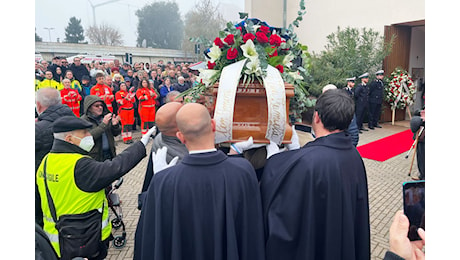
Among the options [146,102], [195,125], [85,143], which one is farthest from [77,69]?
[195,125]

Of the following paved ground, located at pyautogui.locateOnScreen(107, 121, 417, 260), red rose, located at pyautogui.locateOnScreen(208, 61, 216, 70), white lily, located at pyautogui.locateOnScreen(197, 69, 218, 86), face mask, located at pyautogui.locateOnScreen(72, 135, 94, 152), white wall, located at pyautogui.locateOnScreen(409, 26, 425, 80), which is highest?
white wall, located at pyautogui.locateOnScreen(409, 26, 425, 80)

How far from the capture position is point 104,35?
174ft

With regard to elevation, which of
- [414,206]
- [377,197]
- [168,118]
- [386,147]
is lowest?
[377,197]

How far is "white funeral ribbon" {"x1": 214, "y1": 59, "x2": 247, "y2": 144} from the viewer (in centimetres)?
233

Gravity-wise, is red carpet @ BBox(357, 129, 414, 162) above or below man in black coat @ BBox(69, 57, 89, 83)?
below

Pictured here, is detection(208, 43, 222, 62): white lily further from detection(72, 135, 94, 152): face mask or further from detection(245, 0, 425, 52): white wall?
detection(245, 0, 425, 52): white wall

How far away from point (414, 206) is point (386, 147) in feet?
31.4

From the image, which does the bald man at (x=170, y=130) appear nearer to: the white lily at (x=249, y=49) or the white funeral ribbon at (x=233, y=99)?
the white funeral ribbon at (x=233, y=99)

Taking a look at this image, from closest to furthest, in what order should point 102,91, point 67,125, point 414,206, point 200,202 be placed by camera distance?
1. point 414,206
2. point 200,202
3. point 67,125
4. point 102,91

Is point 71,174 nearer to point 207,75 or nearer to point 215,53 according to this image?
point 207,75

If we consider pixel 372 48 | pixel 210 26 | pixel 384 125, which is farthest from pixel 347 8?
pixel 210 26

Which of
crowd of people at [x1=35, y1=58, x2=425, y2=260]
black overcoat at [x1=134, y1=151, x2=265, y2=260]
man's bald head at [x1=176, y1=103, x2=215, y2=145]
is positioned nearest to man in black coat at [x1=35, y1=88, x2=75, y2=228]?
crowd of people at [x1=35, y1=58, x2=425, y2=260]

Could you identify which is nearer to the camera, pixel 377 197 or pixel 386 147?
pixel 377 197

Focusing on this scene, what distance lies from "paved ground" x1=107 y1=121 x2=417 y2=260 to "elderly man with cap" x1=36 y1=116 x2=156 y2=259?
169 centimetres
